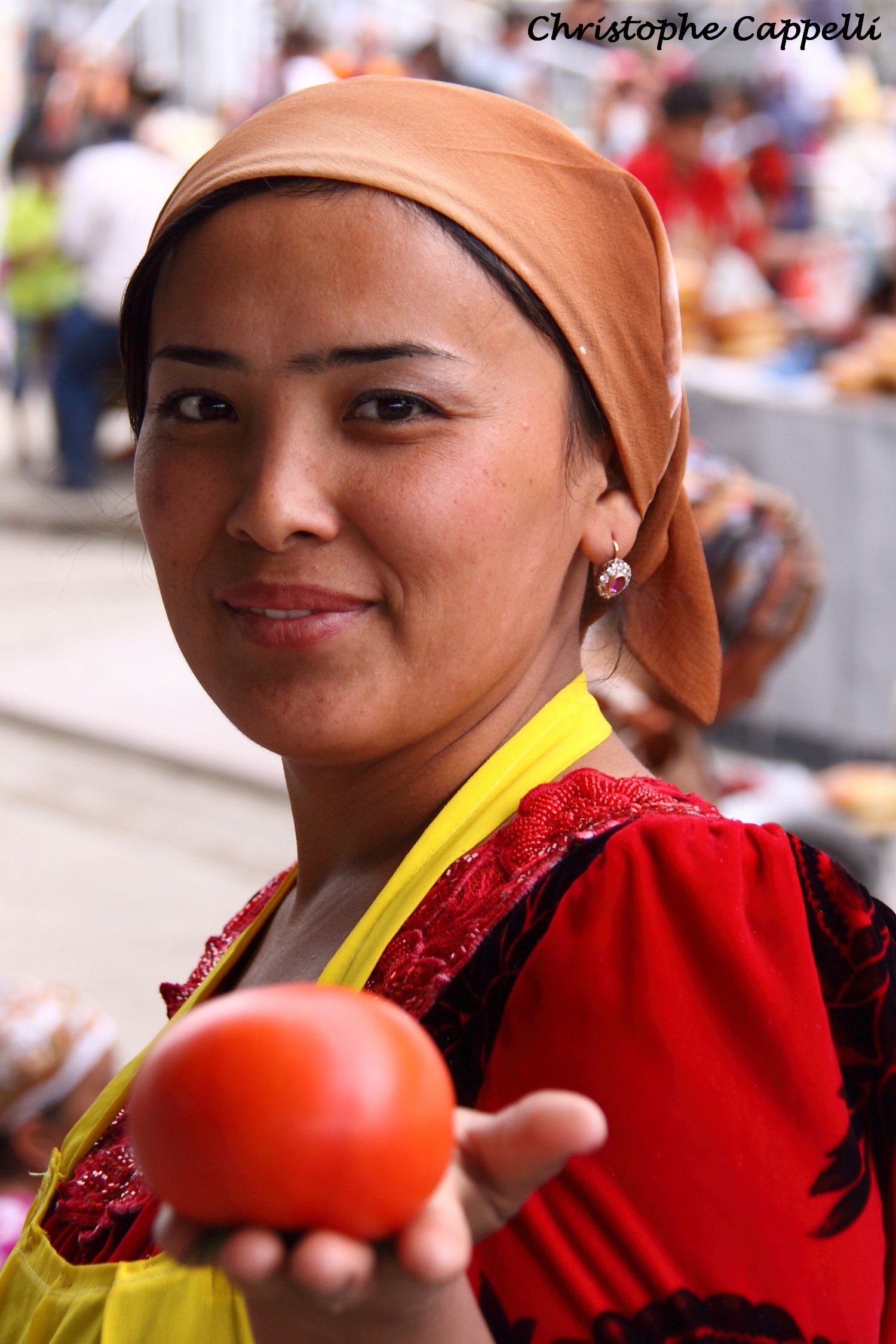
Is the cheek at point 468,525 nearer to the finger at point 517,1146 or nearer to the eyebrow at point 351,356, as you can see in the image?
the eyebrow at point 351,356

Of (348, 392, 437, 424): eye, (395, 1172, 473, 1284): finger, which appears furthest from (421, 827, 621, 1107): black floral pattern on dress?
(348, 392, 437, 424): eye

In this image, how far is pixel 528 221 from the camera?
1192mm

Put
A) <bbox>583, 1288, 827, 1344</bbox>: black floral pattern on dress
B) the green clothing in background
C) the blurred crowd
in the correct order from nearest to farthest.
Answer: <bbox>583, 1288, 827, 1344</bbox>: black floral pattern on dress < the blurred crowd < the green clothing in background

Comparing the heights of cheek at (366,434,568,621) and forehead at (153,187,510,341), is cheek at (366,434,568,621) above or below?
below

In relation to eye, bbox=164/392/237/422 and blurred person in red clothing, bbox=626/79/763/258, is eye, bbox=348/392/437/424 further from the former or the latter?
blurred person in red clothing, bbox=626/79/763/258

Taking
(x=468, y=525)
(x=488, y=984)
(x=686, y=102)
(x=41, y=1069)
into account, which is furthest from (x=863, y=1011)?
(x=686, y=102)

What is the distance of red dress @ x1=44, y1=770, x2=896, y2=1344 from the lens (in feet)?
Answer: 2.96

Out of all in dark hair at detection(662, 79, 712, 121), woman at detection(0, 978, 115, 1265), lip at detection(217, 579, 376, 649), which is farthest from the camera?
dark hair at detection(662, 79, 712, 121)

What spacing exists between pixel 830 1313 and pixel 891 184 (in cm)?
1042

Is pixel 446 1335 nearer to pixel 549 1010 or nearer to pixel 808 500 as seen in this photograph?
pixel 549 1010

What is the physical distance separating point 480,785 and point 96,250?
8.31 m

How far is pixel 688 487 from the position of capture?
3.80 meters

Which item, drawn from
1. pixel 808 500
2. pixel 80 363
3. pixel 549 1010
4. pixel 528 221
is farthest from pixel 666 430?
pixel 80 363

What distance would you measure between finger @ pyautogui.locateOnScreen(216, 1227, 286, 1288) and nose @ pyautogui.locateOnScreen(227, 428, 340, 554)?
54 centimetres
